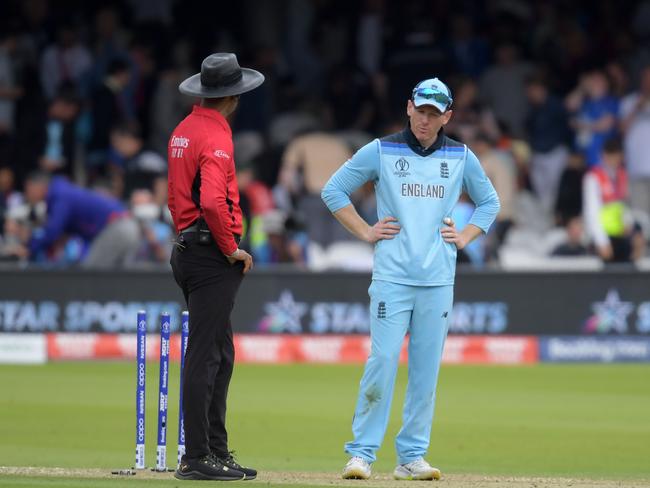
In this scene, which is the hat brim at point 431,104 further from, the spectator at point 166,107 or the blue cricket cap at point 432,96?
the spectator at point 166,107

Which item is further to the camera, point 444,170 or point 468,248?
point 468,248

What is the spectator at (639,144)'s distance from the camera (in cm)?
1778

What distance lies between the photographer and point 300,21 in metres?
20.2

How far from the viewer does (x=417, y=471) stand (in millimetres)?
7289

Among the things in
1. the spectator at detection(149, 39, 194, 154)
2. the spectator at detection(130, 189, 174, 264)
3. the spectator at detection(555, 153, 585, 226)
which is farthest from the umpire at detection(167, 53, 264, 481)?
the spectator at detection(149, 39, 194, 154)

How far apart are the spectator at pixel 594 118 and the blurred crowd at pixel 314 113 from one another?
0.07ft

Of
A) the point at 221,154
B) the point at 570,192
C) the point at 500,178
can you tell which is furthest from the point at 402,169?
the point at 570,192

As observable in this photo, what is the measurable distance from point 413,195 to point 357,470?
1361mm

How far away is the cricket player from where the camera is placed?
284 inches

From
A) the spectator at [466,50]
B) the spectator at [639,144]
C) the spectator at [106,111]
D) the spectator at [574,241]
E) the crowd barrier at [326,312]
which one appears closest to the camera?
the crowd barrier at [326,312]

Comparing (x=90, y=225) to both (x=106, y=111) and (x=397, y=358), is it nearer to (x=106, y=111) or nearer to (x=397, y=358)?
(x=106, y=111)

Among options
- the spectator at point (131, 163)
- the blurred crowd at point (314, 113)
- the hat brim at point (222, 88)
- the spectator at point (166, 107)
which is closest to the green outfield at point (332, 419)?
the hat brim at point (222, 88)

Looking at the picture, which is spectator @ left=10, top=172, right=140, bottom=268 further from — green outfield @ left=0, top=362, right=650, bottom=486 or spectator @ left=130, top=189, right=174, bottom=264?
green outfield @ left=0, top=362, right=650, bottom=486

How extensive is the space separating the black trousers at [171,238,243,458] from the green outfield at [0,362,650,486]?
0.33 metres
